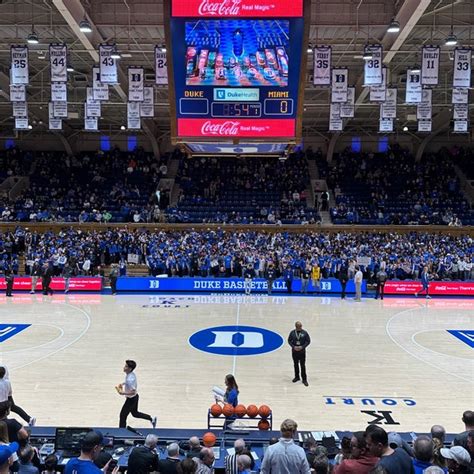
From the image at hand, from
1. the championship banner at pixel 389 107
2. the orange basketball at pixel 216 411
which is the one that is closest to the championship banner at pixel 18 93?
the championship banner at pixel 389 107

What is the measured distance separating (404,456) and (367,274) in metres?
21.4

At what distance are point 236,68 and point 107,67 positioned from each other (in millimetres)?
8765

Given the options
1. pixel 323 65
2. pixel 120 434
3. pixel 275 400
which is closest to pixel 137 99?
pixel 323 65

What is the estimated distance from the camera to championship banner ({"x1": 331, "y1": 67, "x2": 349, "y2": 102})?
1936 cm

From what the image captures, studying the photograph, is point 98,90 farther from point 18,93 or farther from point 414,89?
point 414,89

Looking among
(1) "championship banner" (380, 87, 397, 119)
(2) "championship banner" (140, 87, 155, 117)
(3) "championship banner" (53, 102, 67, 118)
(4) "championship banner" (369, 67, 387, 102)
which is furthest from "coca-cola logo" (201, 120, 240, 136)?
(1) "championship banner" (380, 87, 397, 119)

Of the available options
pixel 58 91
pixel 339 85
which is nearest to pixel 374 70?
pixel 339 85

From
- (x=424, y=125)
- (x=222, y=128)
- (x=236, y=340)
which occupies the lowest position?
(x=236, y=340)

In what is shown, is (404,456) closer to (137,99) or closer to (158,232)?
(137,99)

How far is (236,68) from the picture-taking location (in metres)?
11.7

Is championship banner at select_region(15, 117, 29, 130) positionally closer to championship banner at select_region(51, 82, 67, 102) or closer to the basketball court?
championship banner at select_region(51, 82, 67, 102)

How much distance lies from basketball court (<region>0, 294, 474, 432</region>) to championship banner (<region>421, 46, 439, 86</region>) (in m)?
8.50

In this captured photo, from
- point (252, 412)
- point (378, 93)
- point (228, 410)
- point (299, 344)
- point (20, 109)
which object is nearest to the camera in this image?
point (252, 412)

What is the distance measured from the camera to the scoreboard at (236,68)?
1130cm
